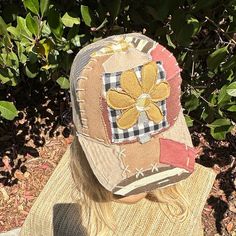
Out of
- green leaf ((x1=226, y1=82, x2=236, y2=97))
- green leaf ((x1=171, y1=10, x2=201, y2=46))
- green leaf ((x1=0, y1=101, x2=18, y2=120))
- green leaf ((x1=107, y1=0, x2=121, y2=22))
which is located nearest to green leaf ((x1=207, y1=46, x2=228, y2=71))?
green leaf ((x1=171, y1=10, x2=201, y2=46))

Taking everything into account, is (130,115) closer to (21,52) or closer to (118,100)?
(118,100)

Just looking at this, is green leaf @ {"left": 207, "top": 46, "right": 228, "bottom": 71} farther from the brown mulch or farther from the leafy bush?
the brown mulch

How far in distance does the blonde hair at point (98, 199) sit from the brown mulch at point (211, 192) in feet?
1.92

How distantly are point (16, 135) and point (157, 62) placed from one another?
1443 mm

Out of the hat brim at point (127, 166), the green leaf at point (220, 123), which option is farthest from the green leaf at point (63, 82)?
the hat brim at point (127, 166)

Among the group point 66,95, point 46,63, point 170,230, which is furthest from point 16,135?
point 170,230

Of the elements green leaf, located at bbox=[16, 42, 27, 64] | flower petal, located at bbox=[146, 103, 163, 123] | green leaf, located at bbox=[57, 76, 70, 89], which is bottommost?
green leaf, located at bbox=[57, 76, 70, 89]

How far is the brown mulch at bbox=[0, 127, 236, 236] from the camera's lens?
8.99 ft

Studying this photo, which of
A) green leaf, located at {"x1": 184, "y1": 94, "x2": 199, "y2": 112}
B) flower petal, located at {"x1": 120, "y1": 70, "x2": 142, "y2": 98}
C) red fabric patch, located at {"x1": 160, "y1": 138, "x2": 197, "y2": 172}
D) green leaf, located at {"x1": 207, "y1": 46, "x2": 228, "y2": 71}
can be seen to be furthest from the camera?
green leaf, located at {"x1": 184, "y1": 94, "x2": 199, "y2": 112}

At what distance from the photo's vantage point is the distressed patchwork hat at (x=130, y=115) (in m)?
1.50

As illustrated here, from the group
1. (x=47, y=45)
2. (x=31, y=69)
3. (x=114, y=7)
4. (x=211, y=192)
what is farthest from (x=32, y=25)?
(x=211, y=192)

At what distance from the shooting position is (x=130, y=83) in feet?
4.85

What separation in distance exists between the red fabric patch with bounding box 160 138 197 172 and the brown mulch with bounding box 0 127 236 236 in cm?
118

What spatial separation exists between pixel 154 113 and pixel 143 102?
5 centimetres
